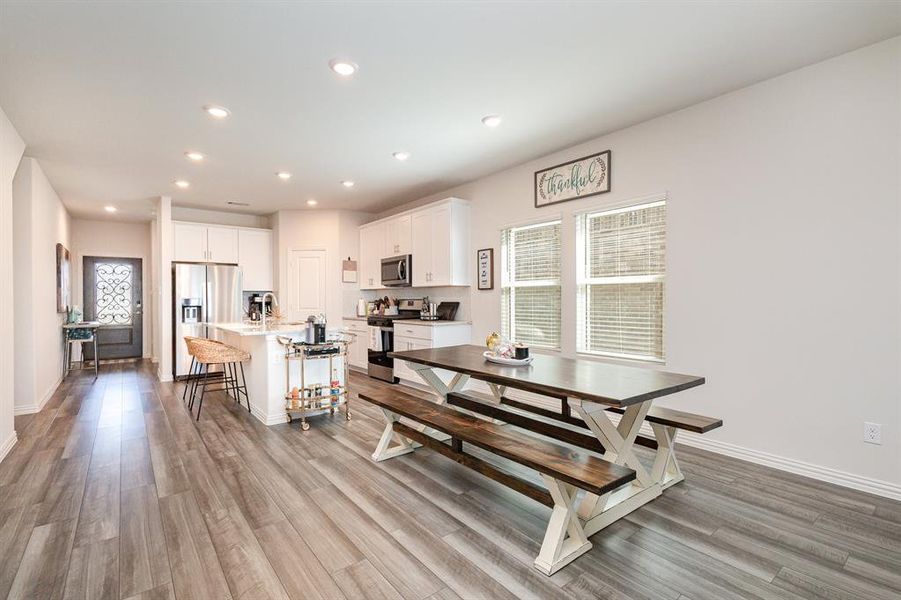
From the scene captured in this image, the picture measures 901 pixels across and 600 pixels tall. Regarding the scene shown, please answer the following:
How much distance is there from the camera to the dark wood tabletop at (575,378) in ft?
6.51

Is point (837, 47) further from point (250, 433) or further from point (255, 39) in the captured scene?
point (250, 433)

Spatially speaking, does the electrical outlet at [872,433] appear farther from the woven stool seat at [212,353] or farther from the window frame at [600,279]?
the woven stool seat at [212,353]

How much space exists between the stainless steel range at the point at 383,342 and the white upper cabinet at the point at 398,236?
31.9 inches

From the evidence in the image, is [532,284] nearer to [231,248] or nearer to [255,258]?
[255,258]

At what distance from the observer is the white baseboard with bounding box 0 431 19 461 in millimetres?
3106

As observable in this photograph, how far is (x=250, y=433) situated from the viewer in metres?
3.67

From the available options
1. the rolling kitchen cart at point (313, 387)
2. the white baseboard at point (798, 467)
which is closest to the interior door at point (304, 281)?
the rolling kitchen cart at point (313, 387)

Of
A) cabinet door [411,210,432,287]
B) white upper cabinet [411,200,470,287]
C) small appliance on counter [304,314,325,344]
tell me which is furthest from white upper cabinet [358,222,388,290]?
small appliance on counter [304,314,325,344]

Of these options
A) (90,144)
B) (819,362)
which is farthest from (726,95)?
(90,144)

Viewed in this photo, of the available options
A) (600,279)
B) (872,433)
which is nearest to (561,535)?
(872,433)

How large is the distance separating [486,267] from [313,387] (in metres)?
2.38

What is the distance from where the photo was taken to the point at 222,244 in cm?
683

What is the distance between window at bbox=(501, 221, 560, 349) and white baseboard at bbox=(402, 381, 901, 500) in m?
1.39

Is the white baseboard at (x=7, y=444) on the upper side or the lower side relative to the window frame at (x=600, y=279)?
lower
